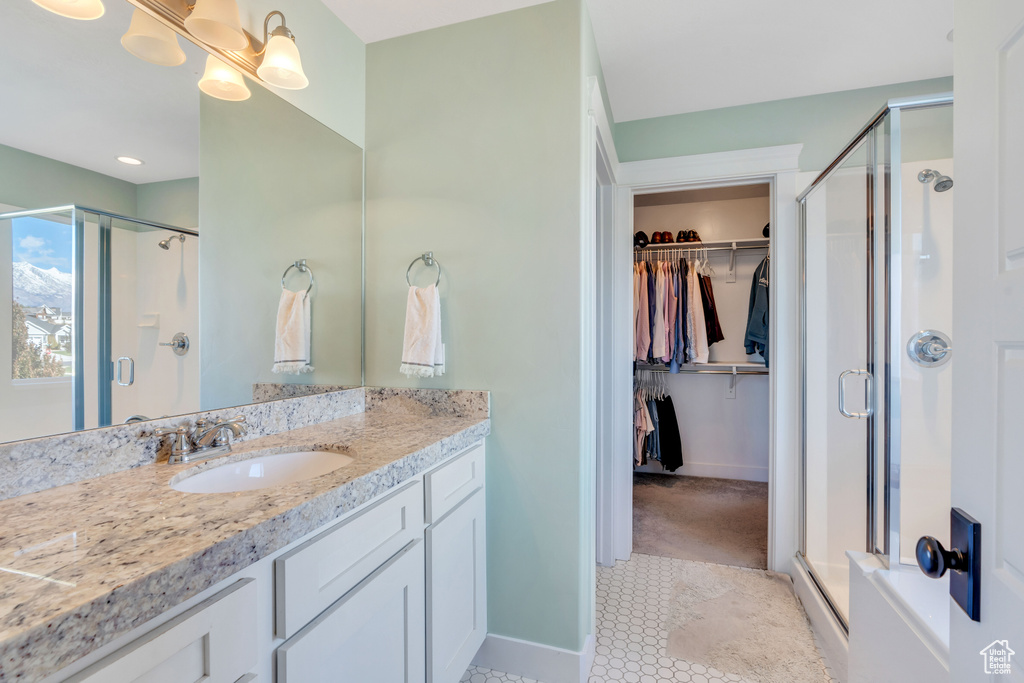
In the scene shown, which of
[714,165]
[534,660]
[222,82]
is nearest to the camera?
[222,82]

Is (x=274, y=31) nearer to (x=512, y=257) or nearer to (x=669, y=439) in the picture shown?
(x=512, y=257)

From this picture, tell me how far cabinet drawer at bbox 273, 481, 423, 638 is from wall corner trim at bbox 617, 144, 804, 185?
204 cm

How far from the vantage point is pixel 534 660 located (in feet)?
5.31

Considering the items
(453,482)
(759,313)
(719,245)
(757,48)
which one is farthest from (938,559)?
(719,245)

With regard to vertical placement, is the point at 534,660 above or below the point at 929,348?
below

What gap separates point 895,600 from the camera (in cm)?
128

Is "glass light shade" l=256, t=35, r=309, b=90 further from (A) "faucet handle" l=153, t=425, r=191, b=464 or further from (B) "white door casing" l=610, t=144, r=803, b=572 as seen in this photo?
(B) "white door casing" l=610, t=144, r=803, b=572

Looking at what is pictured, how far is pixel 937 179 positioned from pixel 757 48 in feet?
2.81

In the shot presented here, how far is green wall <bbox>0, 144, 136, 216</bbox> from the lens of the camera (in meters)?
0.90


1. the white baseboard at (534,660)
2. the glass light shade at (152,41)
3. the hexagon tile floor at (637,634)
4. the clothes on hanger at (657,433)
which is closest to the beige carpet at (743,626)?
the hexagon tile floor at (637,634)

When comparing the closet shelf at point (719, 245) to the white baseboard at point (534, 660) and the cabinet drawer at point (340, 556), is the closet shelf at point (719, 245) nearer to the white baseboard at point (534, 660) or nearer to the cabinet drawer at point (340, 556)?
the white baseboard at point (534, 660)

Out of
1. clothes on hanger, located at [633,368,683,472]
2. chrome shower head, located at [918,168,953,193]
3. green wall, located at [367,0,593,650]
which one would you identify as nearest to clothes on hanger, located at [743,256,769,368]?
clothes on hanger, located at [633,368,683,472]

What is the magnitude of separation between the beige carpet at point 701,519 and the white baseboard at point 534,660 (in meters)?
1.14

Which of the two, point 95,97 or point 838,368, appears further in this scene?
point 838,368
